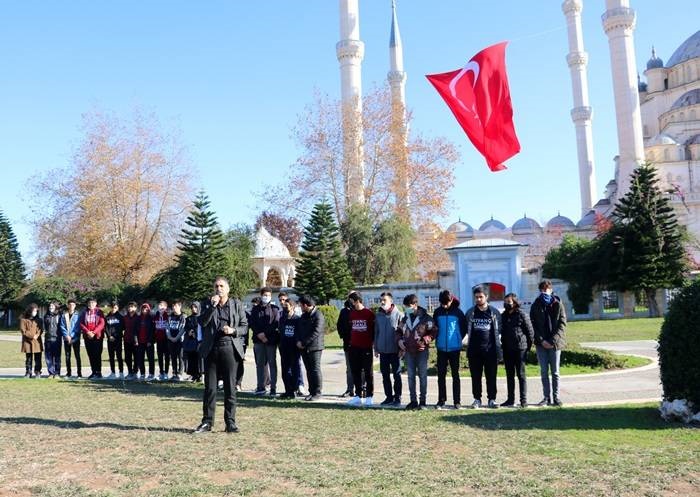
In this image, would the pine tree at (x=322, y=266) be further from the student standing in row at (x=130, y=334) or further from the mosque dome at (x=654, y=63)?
the mosque dome at (x=654, y=63)

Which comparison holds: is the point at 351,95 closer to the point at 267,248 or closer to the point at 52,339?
the point at 267,248

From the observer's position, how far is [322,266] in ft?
107

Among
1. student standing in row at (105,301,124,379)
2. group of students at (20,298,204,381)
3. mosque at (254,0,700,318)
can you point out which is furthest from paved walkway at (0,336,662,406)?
mosque at (254,0,700,318)

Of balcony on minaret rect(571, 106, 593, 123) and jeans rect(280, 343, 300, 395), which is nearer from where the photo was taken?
jeans rect(280, 343, 300, 395)

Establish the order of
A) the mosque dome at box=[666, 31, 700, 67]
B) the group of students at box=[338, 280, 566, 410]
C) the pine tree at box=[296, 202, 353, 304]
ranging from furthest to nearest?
the mosque dome at box=[666, 31, 700, 67] < the pine tree at box=[296, 202, 353, 304] < the group of students at box=[338, 280, 566, 410]

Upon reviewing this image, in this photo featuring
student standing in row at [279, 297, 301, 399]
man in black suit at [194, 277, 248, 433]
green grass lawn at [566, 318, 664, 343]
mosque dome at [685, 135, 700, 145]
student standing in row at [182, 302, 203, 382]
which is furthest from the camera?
mosque dome at [685, 135, 700, 145]

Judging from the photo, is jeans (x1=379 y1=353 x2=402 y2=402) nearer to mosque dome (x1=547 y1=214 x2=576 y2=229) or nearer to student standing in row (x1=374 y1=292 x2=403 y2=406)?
student standing in row (x1=374 y1=292 x2=403 y2=406)

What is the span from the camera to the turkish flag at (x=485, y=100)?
1315 cm

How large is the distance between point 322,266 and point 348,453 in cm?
2641

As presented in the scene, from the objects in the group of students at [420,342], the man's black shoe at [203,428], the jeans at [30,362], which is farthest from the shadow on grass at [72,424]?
the jeans at [30,362]

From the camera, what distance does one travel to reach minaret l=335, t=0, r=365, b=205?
3938 centimetres

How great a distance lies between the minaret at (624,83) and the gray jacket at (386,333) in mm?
43516

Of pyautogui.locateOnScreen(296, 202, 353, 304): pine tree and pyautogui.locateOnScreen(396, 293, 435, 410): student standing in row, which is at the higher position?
pyautogui.locateOnScreen(296, 202, 353, 304): pine tree

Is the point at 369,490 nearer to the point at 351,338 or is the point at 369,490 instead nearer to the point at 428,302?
the point at 351,338
